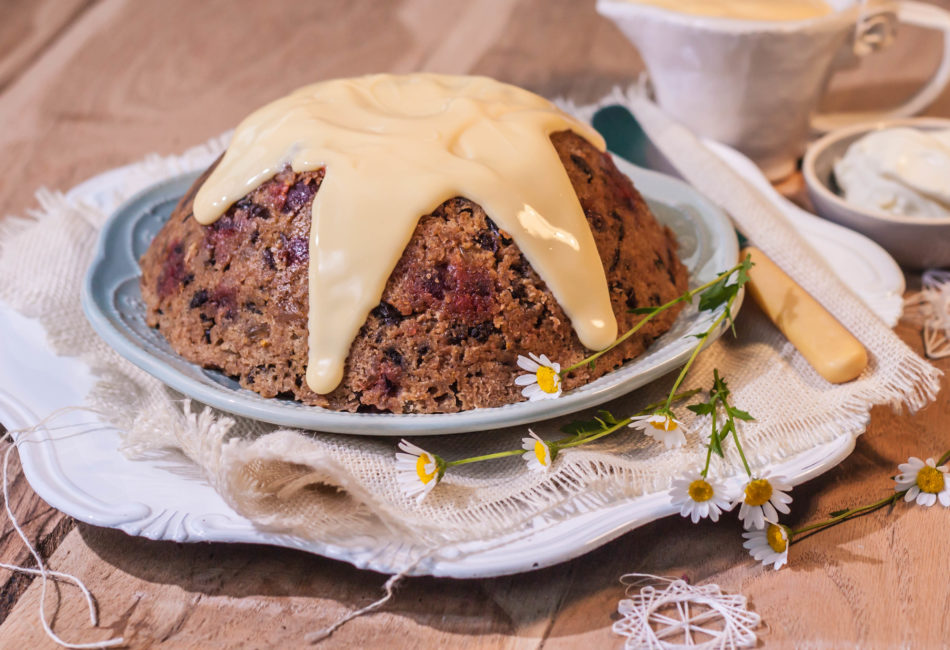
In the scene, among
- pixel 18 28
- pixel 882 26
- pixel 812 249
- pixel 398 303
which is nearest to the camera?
pixel 398 303

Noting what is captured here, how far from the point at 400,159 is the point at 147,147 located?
1467 millimetres

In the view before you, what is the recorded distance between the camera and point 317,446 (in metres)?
1.17

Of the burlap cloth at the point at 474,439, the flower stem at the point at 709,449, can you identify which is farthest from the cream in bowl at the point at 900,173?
the flower stem at the point at 709,449

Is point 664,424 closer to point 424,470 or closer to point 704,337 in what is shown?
point 704,337

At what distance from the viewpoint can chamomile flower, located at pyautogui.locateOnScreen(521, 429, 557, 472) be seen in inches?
46.4

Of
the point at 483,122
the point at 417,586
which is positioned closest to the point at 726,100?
the point at 483,122

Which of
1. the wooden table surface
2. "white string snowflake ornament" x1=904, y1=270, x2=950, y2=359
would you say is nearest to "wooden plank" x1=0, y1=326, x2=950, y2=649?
the wooden table surface

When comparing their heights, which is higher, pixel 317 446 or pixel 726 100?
pixel 317 446

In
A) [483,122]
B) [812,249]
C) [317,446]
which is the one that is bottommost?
[812,249]

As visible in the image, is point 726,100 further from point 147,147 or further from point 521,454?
point 147,147

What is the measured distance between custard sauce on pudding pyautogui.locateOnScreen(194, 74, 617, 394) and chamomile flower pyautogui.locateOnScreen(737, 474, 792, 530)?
0.94 ft

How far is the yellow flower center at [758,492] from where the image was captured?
1133 millimetres

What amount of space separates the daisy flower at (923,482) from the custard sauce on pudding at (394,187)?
449 millimetres

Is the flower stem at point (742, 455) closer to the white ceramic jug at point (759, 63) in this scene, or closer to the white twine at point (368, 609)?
the white twine at point (368, 609)
